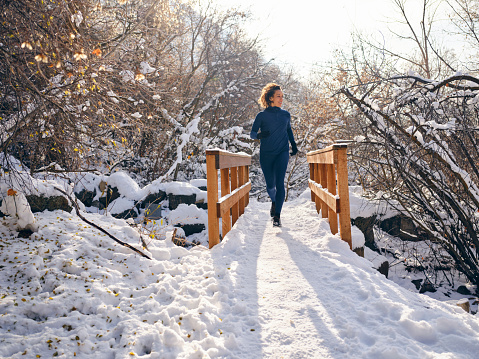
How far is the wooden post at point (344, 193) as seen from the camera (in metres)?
3.81

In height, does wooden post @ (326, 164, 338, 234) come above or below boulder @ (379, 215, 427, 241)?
above

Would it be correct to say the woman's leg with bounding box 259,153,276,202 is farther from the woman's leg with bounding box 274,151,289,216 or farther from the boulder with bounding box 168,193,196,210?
the boulder with bounding box 168,193,196,210

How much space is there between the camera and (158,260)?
335cm

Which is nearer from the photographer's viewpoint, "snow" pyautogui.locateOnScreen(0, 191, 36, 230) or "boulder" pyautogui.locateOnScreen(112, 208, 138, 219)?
"snow" pyautogui.locateOnScreen(0, 191, 36, 230)

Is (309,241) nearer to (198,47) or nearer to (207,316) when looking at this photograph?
(207,316)

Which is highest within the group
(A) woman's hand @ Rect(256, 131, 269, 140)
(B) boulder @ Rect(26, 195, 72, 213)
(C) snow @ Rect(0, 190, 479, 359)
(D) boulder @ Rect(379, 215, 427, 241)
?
(A) woman's hand @ Rect(256, 131, 269, 140)

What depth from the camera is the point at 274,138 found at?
15.9 feet

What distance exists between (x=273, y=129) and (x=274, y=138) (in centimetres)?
13

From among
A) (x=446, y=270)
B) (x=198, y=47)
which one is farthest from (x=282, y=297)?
(x=198, y=47)

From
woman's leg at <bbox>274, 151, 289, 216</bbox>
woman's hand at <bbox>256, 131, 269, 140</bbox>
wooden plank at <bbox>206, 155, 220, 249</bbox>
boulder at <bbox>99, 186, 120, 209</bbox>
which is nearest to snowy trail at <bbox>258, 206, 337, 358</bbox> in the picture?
wooden plank at <bbox>206, 155, 220, 249</bbox>

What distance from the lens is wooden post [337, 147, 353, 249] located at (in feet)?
12.5

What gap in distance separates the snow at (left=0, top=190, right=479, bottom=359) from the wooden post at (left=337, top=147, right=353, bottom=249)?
0.24 metres

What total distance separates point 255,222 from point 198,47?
9.70 metres

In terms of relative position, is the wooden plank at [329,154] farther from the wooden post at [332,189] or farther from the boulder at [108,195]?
the boulder at [108,195]
